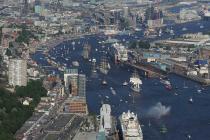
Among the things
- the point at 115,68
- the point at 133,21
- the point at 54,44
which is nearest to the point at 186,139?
the point at 115,68

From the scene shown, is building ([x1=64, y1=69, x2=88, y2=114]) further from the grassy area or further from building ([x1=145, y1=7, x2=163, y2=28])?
building ([x1=145, y1=7, x2=163, y2=28])

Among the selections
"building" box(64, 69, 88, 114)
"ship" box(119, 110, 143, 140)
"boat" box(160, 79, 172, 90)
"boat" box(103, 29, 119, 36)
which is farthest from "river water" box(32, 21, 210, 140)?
"boat" box(103, 29, 119, 36)

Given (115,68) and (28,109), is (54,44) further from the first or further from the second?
(28,109)

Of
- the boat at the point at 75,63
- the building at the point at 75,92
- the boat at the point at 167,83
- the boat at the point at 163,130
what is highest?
the building at the point at 75,92

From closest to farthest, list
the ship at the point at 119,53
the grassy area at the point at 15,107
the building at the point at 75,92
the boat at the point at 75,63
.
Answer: the grassy area at the point at 15,107
the building at the point at 75,92
the boat at the point at 75,63
the ship at the point at 119,53

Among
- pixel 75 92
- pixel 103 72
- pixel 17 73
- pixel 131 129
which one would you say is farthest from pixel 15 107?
pixel 103 72

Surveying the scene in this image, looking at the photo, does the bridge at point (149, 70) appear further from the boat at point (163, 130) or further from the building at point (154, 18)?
the building at point (154, 18)

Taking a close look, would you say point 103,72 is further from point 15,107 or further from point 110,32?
point 110,32

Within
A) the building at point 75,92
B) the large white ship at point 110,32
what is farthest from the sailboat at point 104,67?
the large white ship at point 110,32
